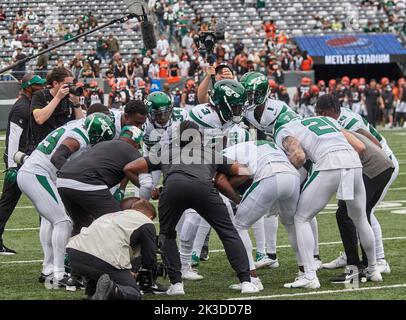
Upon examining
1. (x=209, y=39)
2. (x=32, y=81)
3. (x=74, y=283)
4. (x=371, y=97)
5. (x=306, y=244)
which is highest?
(x=209, y=39)

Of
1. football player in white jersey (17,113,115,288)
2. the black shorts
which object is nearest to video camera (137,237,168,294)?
the black shorts

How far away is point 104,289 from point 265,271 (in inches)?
105

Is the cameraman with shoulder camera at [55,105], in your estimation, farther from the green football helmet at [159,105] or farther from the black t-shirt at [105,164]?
the black t-shirt at [105,164]

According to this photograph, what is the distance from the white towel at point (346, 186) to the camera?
25.1ft

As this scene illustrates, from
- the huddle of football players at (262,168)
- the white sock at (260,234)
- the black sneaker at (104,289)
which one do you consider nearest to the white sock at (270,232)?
the white sock at (260,234)

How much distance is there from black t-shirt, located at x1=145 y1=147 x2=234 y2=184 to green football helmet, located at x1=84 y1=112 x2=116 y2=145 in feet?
1.69

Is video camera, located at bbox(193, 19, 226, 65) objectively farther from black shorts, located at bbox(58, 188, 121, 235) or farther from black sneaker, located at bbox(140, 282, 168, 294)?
black sneaker, located at bbox(140, 282, 168, 294)

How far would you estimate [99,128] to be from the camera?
7883mm

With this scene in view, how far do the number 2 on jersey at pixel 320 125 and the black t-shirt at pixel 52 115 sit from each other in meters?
2.33

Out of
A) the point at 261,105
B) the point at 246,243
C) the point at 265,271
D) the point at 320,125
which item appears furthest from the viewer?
the point at 265,271

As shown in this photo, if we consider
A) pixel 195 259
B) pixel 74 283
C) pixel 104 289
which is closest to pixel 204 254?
pixel 195 259

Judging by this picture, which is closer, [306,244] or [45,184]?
[306,244]

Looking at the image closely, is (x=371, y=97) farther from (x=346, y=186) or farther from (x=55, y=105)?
(x=346, y=186)
